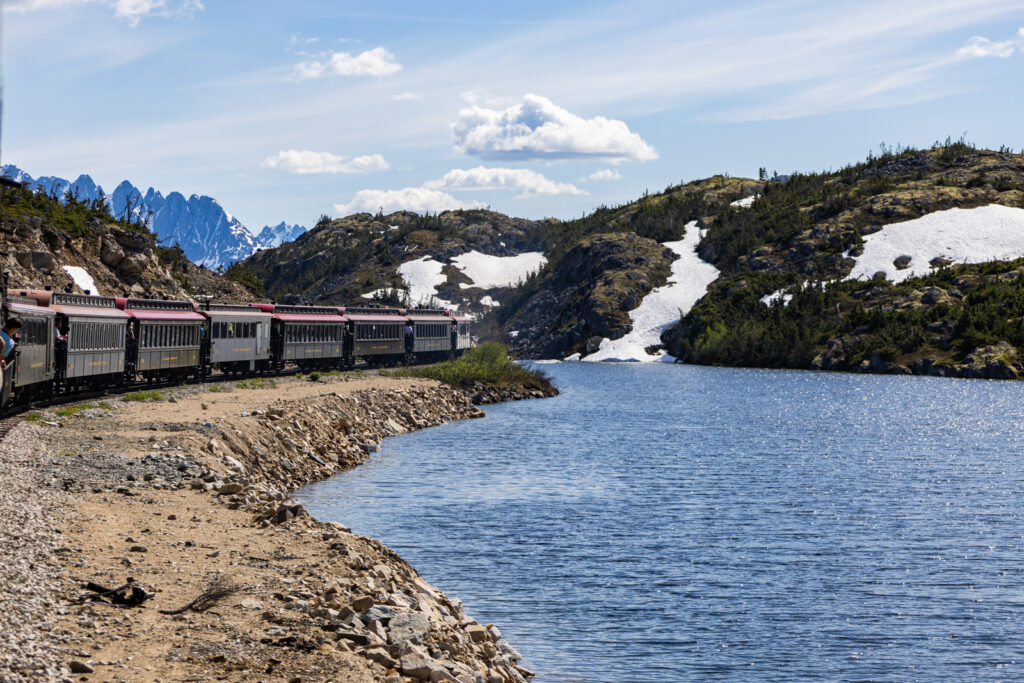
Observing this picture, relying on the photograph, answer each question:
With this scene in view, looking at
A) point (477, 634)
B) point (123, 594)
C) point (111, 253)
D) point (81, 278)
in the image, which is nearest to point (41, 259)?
point (81, 278)

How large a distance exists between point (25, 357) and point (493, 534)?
14135 mm

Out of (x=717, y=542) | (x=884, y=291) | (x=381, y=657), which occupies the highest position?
(x=884, y=291)

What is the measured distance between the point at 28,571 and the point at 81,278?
64474 mm

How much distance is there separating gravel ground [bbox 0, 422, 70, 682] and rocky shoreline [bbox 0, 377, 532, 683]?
0.09 ft

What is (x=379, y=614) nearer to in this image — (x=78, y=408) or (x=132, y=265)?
(x=78, y=408)

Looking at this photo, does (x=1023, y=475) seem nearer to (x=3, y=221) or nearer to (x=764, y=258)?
(x=3, y=221)

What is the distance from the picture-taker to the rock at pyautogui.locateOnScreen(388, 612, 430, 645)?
1276cm

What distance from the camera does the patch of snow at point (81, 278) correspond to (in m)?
70.8

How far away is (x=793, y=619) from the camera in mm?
18609

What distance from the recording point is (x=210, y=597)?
12.5 metres

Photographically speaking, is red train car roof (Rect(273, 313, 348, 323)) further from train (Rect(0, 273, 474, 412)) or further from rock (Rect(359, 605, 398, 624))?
rock (Rect(359, 605, 398, 624))

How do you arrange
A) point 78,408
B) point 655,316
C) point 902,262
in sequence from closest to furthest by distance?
point 78,408 < point 902,262 < point 655,316

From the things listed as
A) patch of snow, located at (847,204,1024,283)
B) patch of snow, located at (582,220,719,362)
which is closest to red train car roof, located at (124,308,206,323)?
patch of snow, located at (582,220,719,362)

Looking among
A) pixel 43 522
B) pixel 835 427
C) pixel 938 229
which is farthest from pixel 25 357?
pixel 938 229
